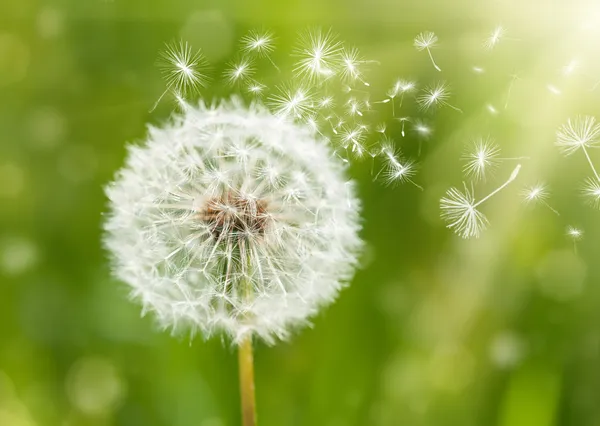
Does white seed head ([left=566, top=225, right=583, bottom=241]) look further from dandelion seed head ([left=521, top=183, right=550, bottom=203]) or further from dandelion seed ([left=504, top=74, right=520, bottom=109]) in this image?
dandelion seed ([left=504, top=74, right=520, bottom=109])

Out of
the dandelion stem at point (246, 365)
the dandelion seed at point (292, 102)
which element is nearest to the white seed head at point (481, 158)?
the dandelion seed at point (292, 102)

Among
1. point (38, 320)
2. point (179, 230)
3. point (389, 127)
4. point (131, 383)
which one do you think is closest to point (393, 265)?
point (389, 127)

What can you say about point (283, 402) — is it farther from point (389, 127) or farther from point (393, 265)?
point (389, 127)

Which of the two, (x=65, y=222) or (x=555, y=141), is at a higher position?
(x=555, y=141)

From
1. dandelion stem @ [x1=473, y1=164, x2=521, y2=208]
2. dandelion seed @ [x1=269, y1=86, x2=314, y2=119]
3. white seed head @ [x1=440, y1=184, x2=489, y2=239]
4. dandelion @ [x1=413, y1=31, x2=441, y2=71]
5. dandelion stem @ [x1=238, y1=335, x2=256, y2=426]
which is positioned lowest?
dandelion stem @ [x1=238, y1=335, x2=256, y2=426]

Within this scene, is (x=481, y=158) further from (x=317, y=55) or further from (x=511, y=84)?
(x=317, y=55)

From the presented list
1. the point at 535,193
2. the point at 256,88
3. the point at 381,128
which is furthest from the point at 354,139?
the point at 535,193

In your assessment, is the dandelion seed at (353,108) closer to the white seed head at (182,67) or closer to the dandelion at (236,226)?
the dandelion at (236,226)

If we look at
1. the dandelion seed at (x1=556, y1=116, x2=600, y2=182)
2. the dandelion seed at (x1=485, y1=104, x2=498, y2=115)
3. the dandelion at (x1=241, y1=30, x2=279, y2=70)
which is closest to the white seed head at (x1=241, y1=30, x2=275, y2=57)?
the dandelion at (x1=241, y1=30, x2=279, y2=70)
